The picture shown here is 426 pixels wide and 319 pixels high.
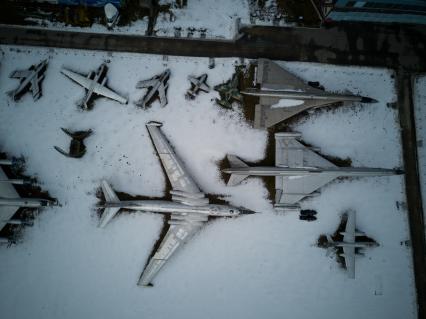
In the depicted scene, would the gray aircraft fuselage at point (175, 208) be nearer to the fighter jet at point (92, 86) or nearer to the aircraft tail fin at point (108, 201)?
the aircraft tail fin at point (108, 201)

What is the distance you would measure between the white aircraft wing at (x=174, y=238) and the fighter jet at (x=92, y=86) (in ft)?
23.8

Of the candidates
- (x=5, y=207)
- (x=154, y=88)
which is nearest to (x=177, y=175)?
(x=154, y=88)

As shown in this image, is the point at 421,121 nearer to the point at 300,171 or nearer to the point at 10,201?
the point at 300,171

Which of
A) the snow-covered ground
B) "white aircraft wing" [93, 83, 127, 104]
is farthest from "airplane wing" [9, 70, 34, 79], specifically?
the snow-covered ground

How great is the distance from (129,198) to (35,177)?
5256 millimetres

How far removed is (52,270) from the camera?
754 inches

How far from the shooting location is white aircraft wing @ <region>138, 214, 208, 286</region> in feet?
61.6

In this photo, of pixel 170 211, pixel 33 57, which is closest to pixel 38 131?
pixel 33 57

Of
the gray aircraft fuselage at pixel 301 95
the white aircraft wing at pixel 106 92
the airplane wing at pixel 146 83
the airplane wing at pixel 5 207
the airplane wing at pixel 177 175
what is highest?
the airplane wing at pixel 146 83

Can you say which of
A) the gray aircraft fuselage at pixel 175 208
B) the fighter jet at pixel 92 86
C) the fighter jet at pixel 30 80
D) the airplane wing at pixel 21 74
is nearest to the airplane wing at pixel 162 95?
the fighter jet at pixel 92 86

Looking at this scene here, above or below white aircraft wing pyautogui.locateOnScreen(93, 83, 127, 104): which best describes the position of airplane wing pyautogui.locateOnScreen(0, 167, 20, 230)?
below

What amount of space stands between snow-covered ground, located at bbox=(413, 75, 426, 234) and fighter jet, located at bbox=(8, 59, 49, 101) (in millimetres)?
20993

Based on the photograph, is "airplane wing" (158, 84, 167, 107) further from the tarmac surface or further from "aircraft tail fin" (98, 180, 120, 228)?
"aircraft tail fin" (98, 180, 120, 228)

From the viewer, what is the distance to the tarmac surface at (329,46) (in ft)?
65.9
